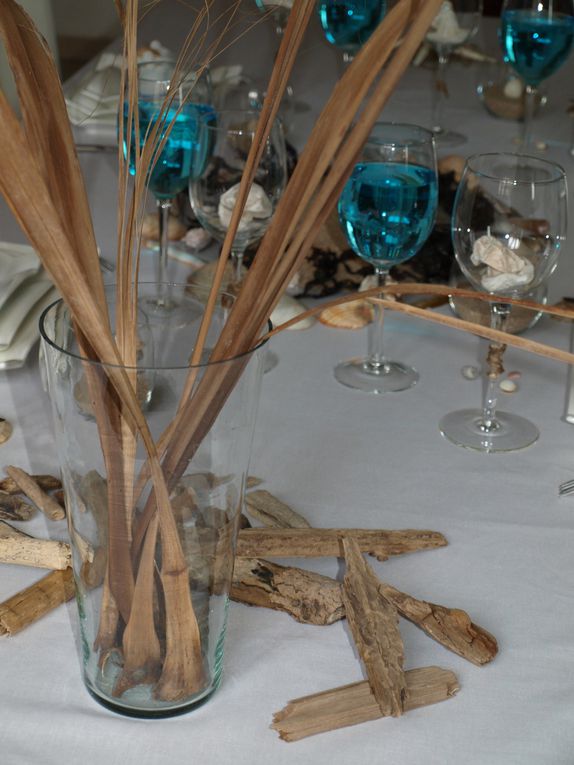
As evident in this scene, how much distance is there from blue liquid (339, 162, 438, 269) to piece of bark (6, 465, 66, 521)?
35 cm

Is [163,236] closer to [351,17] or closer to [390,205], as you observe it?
[390,205]

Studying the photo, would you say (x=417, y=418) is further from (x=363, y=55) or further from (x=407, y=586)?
(x=363, y=55)

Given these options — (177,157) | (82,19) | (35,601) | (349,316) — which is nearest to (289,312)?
(349,316)

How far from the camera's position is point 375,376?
0.92 m

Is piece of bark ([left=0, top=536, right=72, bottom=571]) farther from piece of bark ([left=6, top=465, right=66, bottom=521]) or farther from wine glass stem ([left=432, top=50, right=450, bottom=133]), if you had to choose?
wine glass stem ([left=432, top=50, right=450, bottom=133])

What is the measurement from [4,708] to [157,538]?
0.13 meters

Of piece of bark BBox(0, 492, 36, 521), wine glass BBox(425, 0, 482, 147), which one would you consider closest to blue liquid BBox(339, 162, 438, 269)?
piece of bark BBox(0, 492, 36, 521)

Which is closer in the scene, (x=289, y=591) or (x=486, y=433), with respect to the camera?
(x=289, y=591)

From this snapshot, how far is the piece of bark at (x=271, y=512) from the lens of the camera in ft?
2.24

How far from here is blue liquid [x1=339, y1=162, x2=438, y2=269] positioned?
85 cm

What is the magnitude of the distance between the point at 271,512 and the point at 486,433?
218mm

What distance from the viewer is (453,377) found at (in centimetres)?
93

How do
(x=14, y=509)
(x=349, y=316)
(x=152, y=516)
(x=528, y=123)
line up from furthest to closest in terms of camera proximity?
(x=528, y=123) → (x=349, y=316) → (x=14, y=509) → (x=152, y=516)

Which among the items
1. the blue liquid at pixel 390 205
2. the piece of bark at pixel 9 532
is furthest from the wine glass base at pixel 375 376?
the piece of bark at pixel 9 532
